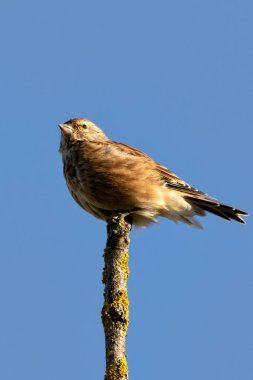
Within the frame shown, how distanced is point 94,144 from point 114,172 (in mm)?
630

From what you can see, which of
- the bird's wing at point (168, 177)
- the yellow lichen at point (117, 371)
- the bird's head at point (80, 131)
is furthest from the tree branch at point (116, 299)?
the bird's head at point (80, 131)

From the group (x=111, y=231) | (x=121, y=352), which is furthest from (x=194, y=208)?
(x=121, y=352)

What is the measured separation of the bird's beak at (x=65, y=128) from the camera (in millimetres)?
8695

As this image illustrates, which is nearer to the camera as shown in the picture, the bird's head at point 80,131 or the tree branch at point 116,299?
the tree branch at point 116,299

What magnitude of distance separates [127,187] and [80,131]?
164 cm

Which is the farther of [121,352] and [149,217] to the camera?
[149,217]

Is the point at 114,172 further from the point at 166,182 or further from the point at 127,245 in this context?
the point at 127,245

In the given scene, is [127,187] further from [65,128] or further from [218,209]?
[65,128]

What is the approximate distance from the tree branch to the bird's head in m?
3.46

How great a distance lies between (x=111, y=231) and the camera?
5223 millimetres

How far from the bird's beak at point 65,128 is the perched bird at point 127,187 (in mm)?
164

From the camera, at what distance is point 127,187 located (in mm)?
7504

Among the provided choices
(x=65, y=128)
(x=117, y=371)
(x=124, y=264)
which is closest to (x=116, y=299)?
(x=124, y=264)

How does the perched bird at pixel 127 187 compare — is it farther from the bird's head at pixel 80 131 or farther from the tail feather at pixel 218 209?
the bird's head at pixel 80 131
